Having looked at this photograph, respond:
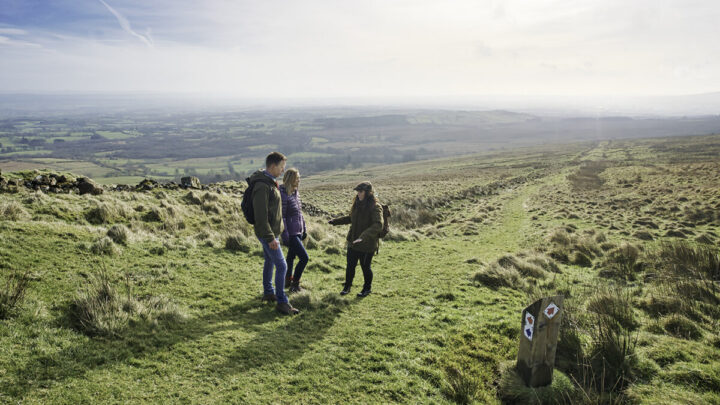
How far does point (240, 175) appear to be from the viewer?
8250cm

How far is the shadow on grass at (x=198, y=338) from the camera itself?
133 inches

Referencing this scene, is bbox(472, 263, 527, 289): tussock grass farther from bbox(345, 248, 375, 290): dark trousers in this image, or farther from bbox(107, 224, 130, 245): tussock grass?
bbox(107, 224, 130, 245): tussock grass

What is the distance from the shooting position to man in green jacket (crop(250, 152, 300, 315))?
533 centimetres

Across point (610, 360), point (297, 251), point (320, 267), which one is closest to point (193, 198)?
point (320, 267)

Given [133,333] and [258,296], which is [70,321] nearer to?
[133,333]

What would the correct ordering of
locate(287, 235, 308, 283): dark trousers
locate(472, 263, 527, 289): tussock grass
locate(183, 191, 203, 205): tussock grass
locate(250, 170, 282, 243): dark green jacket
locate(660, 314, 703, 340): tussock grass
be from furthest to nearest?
locate(183, 191, 203, 205): tussock grass < locate(472, 263, 527, 289): tussock grass < locate(287, 235, 308, 283): dark trousers < locate(250, 170, 282, 243): dark green jacket < locate(660, 314, 703, 340): tussock grass

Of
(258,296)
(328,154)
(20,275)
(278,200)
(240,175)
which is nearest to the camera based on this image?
(20,275)

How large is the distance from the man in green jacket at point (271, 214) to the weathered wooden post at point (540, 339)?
145 inches

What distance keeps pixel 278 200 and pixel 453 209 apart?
20772 millimetres

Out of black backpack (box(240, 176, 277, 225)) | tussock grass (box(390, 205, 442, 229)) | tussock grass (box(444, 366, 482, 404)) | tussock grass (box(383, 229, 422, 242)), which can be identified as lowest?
tussock grass (box(390, 205, 442, 229))

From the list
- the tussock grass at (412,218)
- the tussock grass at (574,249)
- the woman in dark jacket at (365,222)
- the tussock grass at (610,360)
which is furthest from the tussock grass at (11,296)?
the tussock grass at (412,218)

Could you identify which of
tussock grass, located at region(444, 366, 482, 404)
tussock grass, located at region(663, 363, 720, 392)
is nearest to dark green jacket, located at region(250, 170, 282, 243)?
tussock grass, located at region(444, 366, 482, 404)

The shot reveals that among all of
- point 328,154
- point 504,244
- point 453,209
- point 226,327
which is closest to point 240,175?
point 328,154

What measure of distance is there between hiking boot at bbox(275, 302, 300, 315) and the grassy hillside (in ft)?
0.54
